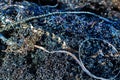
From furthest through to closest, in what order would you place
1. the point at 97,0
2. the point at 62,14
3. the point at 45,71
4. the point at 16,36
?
the point at 97,0 → the point at 62,14 → the point at 16,36 → the point at 45,71

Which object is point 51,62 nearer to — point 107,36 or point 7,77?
point 7,77

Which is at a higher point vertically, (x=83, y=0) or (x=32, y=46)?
(x=83, y=0)

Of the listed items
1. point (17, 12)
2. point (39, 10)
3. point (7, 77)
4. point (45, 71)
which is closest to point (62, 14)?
point (39, 10)

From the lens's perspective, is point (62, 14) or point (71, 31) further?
point (62, 14)

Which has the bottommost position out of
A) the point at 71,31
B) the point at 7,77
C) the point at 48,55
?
the point at 7,77

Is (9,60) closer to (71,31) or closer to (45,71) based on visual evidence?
(45,71)

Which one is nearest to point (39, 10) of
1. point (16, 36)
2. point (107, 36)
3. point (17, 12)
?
point (17, 12)

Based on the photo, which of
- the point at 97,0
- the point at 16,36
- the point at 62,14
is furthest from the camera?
the point at 97,0
